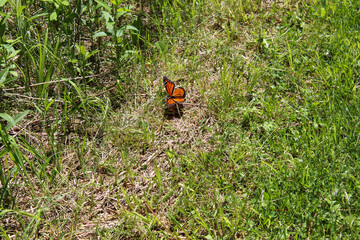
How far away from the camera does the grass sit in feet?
7.63

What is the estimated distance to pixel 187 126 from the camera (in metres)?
2.93

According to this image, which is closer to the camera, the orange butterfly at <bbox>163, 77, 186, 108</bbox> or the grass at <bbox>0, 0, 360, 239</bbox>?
the grass at <bbox>0, 0, 360, 239</bbox>

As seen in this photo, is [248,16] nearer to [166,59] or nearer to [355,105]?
[166,59]

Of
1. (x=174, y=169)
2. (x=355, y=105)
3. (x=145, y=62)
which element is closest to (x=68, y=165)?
(x=174, y=169)

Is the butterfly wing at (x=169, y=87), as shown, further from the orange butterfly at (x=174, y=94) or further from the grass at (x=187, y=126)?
the grass at (x=187, y=126)

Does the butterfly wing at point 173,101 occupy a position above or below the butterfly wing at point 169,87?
below

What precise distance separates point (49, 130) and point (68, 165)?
1.13ft

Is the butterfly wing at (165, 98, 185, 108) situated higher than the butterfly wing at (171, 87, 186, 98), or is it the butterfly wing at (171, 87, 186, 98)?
the butterfly wing at (171, 87, 186, 98)

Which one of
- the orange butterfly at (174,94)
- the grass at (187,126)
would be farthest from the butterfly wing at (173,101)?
the grass at (187,126)

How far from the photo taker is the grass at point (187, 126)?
7.63ft

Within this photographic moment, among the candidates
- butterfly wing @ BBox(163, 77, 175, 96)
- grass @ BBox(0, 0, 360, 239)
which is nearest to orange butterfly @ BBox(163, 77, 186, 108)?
butterfly wing @ BBox(163, 77, 175, 96)

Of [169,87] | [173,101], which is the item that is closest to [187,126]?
[173,101]

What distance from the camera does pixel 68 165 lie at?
267 centimetres

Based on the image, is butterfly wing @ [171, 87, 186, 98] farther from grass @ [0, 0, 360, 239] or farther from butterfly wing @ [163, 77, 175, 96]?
grass @ [0, 0, 360, 239]
